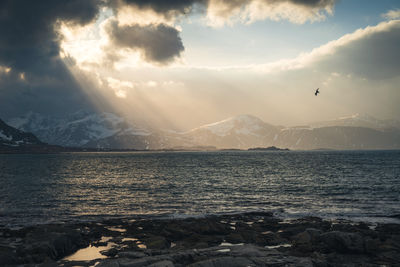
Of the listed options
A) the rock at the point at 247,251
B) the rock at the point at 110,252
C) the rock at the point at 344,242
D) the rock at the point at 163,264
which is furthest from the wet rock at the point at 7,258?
the rock at the point at 344,242

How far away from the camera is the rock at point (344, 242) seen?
23675 millimetres

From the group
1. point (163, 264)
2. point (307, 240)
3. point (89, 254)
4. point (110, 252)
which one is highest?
point (163, 264)

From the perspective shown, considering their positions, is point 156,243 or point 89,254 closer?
point 89,254

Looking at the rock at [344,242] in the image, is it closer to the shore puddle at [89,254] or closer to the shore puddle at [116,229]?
the shore puddle at [89,254]

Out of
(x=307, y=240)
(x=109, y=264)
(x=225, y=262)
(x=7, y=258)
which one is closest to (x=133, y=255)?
(x=109, y=264)

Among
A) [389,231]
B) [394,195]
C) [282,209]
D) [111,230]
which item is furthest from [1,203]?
[394,195]

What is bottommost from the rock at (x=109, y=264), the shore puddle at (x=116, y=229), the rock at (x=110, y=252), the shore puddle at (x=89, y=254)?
the shore puddle at (x=116, y=229)

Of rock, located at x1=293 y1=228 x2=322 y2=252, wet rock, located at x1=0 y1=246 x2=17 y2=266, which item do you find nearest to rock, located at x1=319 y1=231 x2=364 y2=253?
rock, located at x1=293 y1=228 x2=322 y2=252

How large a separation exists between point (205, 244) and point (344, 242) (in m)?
11.8

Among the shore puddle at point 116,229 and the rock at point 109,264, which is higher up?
the rock at point 109,264

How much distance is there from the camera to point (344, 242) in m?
24.0

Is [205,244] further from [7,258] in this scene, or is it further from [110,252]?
[7,258]

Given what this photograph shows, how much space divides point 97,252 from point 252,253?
13314 millimetres

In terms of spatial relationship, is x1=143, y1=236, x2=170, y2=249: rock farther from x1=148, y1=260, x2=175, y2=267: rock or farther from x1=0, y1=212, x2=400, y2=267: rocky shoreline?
x1=148, y1=260, x2=175, y2=267: rock
